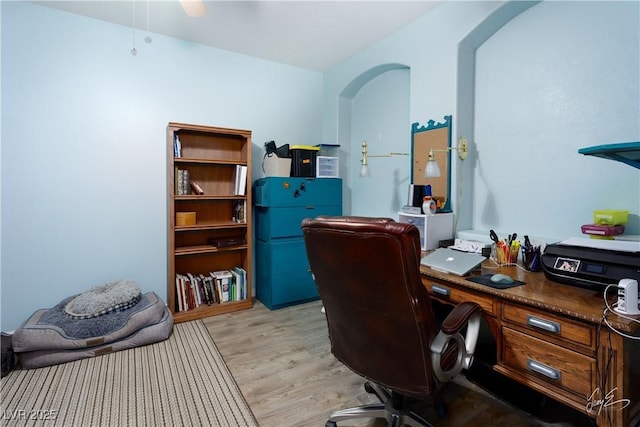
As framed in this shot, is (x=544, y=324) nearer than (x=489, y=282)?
Yes

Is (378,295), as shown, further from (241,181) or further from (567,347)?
(241,181)

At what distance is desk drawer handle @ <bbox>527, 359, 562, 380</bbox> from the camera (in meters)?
1.12

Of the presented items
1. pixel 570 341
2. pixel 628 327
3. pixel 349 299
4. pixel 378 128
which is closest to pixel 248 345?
pixel 349 299

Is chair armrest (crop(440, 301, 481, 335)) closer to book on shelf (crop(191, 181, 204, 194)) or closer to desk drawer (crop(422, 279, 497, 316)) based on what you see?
desk drawer (crop(422, 279, 497, 316))

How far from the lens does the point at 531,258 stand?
161 centimetres

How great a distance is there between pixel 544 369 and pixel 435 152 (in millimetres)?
1579

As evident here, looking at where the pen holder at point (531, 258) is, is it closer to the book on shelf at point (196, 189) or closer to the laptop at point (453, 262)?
the laptop at point (453, 262)

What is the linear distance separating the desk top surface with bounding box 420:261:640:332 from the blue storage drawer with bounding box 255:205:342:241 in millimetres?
1663

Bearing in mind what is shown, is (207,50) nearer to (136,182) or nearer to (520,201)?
(136,182)

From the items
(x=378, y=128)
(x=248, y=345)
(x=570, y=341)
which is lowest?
(x=248, y=345)

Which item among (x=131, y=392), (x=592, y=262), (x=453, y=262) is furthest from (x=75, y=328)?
(x=592, y=262)

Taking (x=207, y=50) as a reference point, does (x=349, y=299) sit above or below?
below

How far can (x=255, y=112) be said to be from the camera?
3.28 m

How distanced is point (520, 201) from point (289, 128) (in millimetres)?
2388
